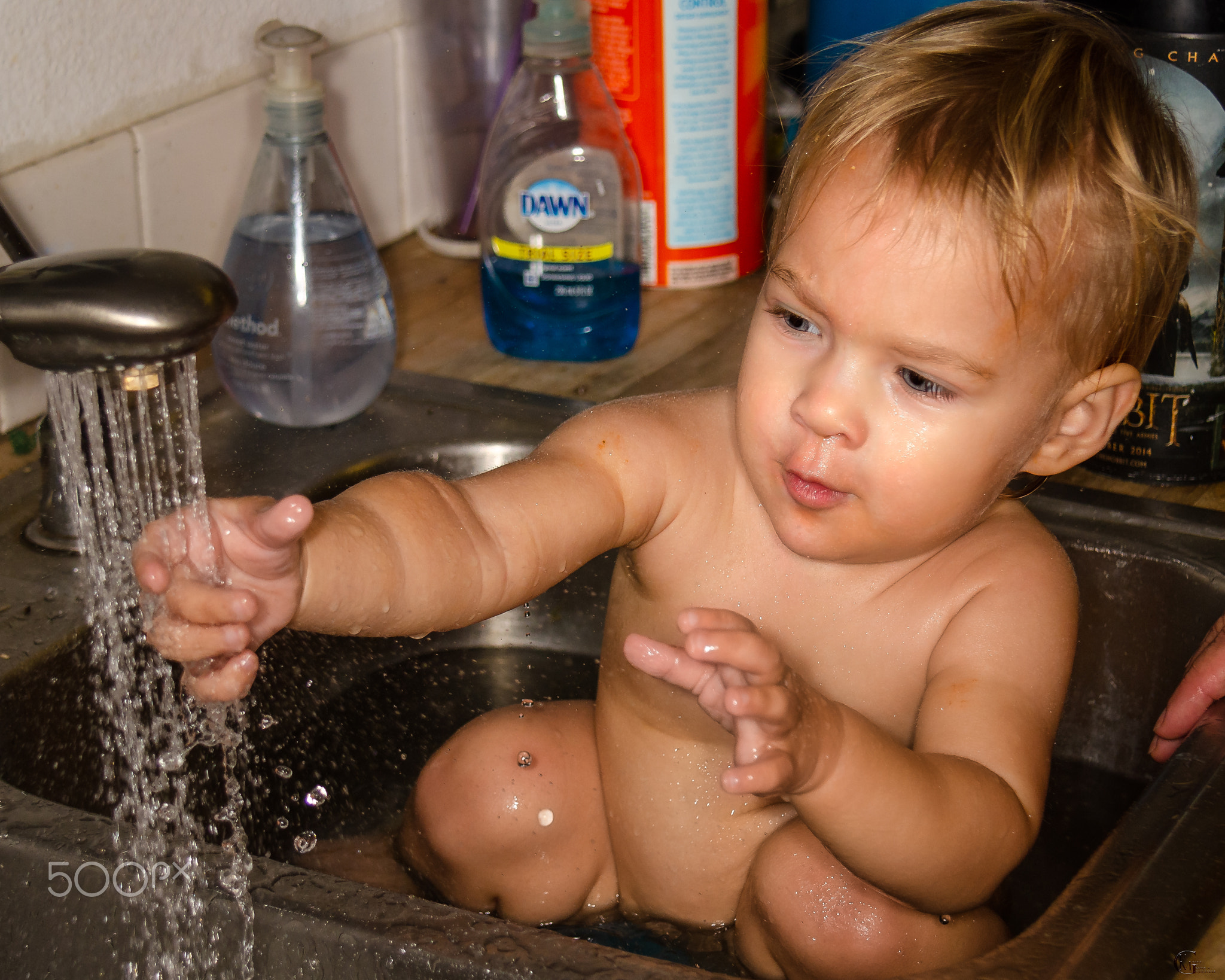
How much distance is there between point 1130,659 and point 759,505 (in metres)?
0.29

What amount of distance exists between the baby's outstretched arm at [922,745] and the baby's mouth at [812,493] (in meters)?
0.12

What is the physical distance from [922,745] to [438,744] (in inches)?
15.5

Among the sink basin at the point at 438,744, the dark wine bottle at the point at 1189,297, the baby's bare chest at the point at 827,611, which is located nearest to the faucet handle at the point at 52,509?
the sink basin at the point at 438,744

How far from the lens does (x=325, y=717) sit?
97cm

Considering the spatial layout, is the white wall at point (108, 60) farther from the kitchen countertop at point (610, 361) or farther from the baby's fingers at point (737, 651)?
the baby's fingers at point (737, 651)

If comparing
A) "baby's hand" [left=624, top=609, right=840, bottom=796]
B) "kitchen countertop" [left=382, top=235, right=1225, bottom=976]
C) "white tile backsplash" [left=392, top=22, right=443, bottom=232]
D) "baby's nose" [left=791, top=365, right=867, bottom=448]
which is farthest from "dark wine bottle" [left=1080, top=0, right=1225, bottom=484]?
"white tile backsplash" [left=392, top=22, right=443, bottom=232]

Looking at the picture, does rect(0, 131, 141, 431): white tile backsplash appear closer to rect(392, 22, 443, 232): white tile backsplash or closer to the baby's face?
rect(392, 22, 443, 232): white tile backsplash

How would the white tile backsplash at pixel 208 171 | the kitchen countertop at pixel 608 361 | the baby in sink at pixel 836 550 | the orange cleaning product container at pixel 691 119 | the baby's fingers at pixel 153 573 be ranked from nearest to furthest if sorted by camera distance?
the baby's fingers at pixel 153 573
the baby in sink at pixel 836 550
the white tile backsplash at pixel 208 171
the kitchen countertop at pixel 608 361
the orange cleaning product container at pixel 691 119

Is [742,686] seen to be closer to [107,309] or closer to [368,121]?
[107,309]

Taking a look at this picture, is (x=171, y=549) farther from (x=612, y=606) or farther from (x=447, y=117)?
(x=447, y=117)

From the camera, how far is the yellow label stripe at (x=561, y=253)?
1.15 metres

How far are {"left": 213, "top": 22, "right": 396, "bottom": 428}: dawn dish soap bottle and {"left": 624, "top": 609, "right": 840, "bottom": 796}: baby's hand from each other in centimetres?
52

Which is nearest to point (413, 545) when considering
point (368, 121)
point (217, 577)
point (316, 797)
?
point (217, 577)

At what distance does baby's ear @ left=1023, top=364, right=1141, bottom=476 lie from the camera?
798mm
